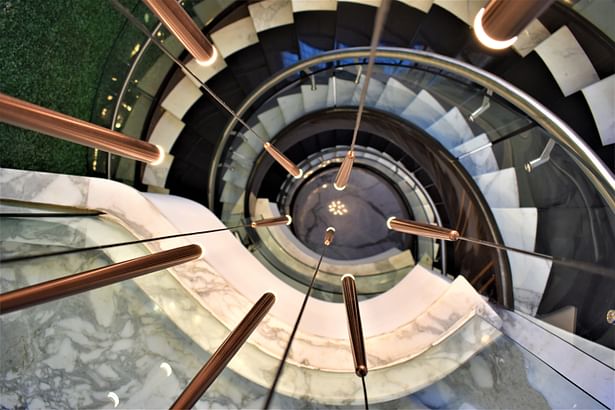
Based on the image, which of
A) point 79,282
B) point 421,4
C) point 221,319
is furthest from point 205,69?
point 79,282

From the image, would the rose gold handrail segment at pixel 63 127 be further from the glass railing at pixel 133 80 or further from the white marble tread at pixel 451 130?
the white marble tread at pixel 451 130

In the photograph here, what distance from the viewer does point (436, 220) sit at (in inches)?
234

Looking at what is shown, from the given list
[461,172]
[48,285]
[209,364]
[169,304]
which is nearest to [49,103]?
[169,304]

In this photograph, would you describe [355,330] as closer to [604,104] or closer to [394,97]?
[604,104]

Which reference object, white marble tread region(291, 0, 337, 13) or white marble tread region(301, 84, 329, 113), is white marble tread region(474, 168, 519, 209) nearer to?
white marble tread region(301, 84, 329, 113)

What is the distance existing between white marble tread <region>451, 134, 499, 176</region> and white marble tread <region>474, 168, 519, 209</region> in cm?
8

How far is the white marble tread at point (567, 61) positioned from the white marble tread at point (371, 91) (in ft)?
6.38

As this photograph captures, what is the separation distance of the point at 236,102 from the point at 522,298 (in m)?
4.91

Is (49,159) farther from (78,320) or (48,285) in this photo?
(48,285)

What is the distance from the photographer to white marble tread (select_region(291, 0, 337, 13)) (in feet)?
14.8

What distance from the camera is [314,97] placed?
17.6 ft

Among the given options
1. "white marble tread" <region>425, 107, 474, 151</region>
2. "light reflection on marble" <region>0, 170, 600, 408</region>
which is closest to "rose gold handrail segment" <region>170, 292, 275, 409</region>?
"light reflection on marble" <region>0, 170, 600, 408</region>

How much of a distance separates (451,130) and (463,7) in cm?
140

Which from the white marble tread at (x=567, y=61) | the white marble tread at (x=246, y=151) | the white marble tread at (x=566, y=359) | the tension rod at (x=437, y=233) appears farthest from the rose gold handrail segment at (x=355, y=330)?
the white marble tread at (x=246, y=151)
